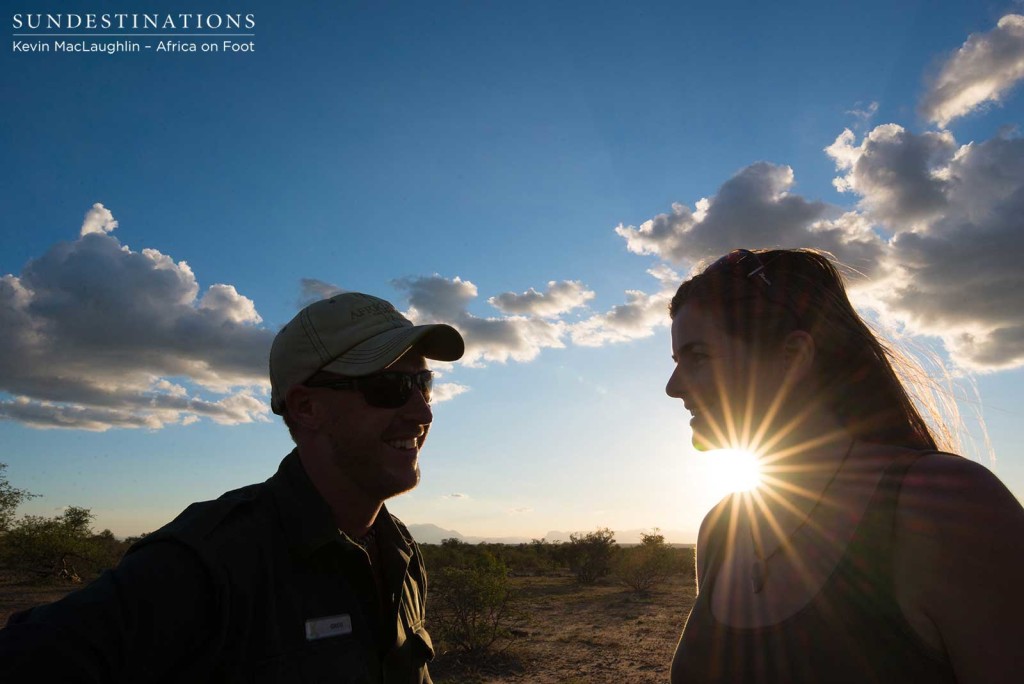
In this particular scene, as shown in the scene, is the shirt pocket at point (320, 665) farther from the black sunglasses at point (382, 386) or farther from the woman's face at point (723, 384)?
the woman's face at point (723, 384)

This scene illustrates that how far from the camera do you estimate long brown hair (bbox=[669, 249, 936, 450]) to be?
184cm

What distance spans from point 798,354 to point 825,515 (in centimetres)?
47

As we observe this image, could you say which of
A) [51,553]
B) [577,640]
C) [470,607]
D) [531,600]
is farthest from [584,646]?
[51,553]

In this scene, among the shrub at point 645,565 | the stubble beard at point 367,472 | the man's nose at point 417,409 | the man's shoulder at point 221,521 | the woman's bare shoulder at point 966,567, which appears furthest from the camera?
the shrub at point 645,565

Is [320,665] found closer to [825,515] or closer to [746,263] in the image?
[825,515]

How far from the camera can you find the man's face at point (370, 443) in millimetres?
2344

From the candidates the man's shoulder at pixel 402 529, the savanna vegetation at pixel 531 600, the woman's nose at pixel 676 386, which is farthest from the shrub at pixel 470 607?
the woman's nose at pixel 676 386

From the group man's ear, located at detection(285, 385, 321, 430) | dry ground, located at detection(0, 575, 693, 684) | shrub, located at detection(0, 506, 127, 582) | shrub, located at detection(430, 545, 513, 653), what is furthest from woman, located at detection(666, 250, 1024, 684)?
shrub, located at detection(0, 506, 127, 582)

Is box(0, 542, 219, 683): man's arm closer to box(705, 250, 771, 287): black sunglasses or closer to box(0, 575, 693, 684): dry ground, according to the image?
box(705, 250, 771, 287): black sunglasses

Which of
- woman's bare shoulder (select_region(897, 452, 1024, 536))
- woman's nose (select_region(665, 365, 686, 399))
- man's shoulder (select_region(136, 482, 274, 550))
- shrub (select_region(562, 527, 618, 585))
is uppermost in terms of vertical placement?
woman's nose (select_region(665, 365, 686, 399))

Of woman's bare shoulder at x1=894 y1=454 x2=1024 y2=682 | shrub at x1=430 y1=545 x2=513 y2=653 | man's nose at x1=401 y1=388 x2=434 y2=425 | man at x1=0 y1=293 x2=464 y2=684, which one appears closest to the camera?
woman's bare shoulder at x1=894 y1=454 x2=1024 y2=682

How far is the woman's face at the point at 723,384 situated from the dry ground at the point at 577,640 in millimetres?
9624

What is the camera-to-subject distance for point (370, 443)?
2385 mm

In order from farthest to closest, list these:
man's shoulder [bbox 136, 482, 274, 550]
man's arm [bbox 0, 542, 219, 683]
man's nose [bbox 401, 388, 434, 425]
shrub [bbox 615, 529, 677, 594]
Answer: shrub [bbox 615, 529, 677, 594] < man's nose [bbox 401, 388, 434, 425] < man's shoulder [bbox 136, 482, 274, 550] < man's arm [bbox 0, 542, 219, 683]
